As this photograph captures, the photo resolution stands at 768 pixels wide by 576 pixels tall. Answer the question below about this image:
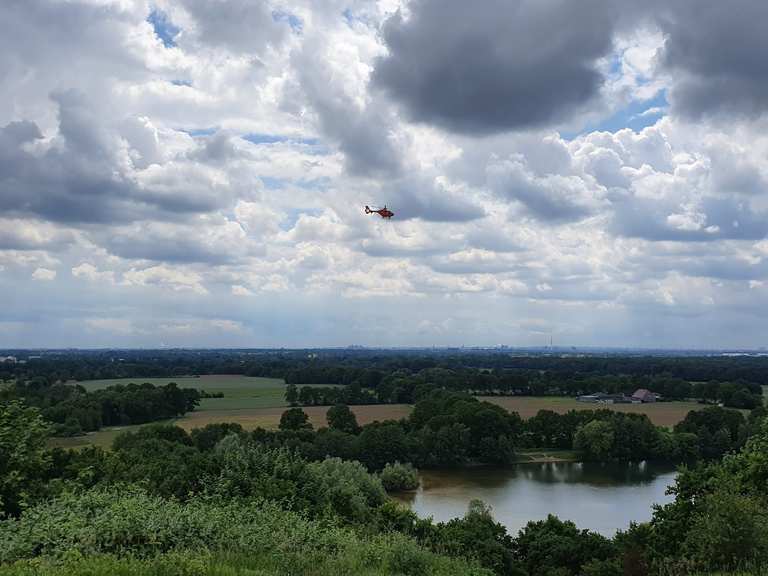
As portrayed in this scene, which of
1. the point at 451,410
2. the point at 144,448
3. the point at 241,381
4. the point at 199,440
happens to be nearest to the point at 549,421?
the point at 451,410

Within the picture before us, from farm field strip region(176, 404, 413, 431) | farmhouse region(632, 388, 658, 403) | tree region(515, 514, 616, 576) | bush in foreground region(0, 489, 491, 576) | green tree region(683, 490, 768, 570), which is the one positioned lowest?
farm field strip region(176, 404, 413, 431)

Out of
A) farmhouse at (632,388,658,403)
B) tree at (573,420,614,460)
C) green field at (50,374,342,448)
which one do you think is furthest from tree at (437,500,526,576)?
farmhouse at (632,388,658,403)

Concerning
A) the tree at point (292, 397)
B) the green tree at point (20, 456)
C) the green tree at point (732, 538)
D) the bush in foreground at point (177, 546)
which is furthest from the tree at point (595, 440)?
the green tree at point (20, 456)

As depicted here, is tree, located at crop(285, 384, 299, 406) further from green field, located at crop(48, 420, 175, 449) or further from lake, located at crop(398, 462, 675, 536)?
lake, located at crop(398, 462, 675, 536)

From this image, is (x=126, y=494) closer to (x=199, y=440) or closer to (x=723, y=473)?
(x=723, y=473)

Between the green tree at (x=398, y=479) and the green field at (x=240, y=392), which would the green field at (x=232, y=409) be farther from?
the green tree at (x=398, y=479)

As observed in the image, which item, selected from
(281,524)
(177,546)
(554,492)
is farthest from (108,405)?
(177,546)
